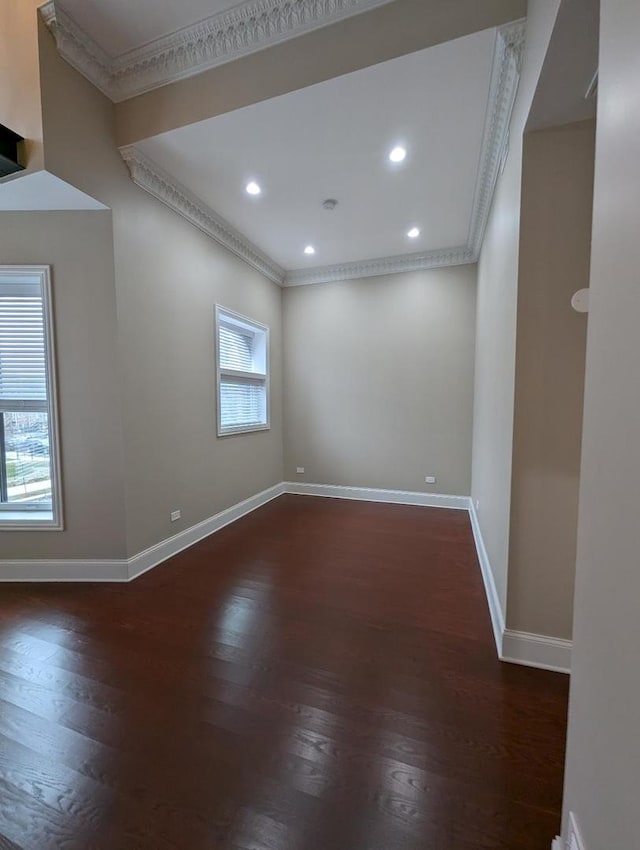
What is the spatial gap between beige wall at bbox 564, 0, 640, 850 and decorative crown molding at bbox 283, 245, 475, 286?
3710 millimetres

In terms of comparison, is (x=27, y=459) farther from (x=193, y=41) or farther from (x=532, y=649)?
(x=532, y=649)

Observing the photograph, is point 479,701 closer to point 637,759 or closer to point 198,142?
point 637,759

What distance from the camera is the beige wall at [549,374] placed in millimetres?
1594

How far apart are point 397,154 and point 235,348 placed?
2542mm

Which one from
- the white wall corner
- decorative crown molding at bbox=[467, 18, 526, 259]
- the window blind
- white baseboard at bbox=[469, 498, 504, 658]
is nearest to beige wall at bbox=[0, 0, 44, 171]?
the window blind

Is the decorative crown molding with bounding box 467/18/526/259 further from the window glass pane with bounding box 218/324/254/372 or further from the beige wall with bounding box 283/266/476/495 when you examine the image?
the window glass pane with bounding box 218/324/254/372

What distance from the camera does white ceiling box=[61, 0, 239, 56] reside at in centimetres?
191

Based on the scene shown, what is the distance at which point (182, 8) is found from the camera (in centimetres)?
193

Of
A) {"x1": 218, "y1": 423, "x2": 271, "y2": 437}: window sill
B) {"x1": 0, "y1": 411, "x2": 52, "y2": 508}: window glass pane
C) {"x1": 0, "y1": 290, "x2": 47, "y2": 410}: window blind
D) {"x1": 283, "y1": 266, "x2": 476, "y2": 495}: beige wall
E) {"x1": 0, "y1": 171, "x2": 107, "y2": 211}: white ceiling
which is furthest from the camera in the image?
{"x1": 283, "y1": 266, "x2": 476, "y2": 495}: beige wall

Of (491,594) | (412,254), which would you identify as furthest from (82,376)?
(412,254)

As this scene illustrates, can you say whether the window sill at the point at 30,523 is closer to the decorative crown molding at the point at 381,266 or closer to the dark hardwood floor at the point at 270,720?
the dark hardwood floor at the point at 270,720

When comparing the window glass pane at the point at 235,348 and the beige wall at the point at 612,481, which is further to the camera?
the window glass pane at the point at 235,348

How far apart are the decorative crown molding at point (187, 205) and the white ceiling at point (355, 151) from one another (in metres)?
0.07

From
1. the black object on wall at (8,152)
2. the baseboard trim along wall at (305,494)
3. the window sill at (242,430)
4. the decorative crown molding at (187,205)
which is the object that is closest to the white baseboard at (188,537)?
the baseboard trim along wall at (305,494)
